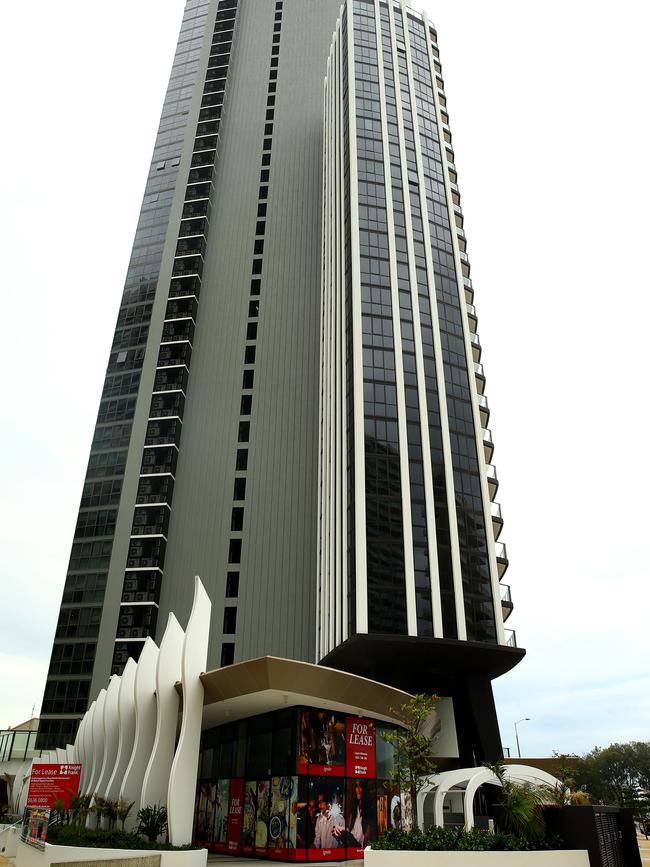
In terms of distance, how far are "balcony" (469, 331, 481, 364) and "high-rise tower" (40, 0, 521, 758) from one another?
0.57ft

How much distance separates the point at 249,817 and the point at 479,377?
39.5 meters

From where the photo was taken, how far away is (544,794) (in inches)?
864

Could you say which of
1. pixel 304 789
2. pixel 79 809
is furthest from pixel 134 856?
pixel 79 809

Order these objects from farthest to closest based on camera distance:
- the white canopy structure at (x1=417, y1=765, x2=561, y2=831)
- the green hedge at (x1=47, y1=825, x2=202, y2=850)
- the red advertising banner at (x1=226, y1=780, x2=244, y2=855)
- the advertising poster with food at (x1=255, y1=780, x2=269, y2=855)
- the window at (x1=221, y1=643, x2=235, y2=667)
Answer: the window at (x1=221, y1=643, x2=235, y2=667)
the red advertising banner at (x1=226, y1=780, x2=244, y2=855)
the white canopy structure at (x1=417, y1=765, x2=561, y2=831)
the advertising poster with food at (x1=255, y1=780, x2=269, y2=855)
the green hedge at (x1=47, y1=825, x2=202, y2=850)

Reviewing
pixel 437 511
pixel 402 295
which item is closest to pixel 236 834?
pixel 437 511

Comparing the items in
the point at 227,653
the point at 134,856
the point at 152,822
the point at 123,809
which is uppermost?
the point at 227,653

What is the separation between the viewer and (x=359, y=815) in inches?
1069

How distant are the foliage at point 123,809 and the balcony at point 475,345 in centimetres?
4254

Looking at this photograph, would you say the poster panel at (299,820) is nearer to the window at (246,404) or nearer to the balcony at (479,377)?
the balcony at (479,377)

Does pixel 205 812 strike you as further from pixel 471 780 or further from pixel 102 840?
pixel 471 780

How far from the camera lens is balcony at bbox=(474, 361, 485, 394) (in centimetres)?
5759

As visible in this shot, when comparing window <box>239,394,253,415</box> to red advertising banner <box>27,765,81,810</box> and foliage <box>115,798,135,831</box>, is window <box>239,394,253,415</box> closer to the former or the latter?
red advertising banner <box>27,765,81,810</box>

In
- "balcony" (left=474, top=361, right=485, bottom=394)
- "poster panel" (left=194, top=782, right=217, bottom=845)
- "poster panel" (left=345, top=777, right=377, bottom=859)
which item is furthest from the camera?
"balcony" (left=474, top=361, right=485, bottom=394)

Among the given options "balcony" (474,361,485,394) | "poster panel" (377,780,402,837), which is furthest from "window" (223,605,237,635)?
"poster panel" (377,780,402,837)
